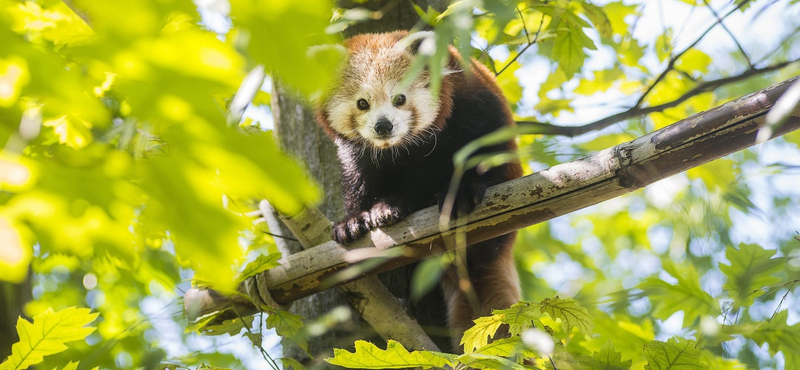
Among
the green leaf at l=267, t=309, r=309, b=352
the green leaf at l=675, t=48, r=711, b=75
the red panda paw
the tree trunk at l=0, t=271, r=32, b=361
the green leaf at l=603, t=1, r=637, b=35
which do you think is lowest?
the tree trunk at l=0, t=271, r=32, b=361

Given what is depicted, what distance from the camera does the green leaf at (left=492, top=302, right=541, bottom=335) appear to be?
1.78m

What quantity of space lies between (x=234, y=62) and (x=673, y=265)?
1918 millimetres

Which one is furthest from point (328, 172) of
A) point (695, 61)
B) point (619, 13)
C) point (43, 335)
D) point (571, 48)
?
point (695, 61)

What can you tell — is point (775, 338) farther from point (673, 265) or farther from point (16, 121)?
point (16, 121)

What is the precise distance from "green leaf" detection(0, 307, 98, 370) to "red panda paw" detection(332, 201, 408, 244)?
3.48 feet

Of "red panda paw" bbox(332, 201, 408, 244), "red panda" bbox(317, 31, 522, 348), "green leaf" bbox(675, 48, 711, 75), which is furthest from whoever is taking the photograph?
"green leaf" bbox(675, 48, 711, 75)

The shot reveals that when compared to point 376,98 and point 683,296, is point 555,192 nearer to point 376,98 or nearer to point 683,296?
point 683,296

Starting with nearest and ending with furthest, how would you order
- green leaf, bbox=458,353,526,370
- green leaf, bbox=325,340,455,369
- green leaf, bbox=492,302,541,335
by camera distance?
1. green leaf, bbox=458,353,526,370
2. green leaf, bbox=325,340,455,369
3. green leaf, bbox=492,302,541,335

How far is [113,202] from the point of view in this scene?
0.76m

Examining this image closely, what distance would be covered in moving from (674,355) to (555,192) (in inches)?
25.4

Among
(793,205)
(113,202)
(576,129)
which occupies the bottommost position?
(793,205)

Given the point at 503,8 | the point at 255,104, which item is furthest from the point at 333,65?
the point at 255,104

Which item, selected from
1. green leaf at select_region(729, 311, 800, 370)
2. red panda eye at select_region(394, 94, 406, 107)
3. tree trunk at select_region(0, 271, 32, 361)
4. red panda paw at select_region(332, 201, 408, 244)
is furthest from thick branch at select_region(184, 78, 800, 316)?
tree trunk at select_region(0, 271, 32, 361)

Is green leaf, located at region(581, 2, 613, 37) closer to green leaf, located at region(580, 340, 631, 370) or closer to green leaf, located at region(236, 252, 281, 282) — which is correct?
green leaf, located at region(580, 340, 631, 370)
